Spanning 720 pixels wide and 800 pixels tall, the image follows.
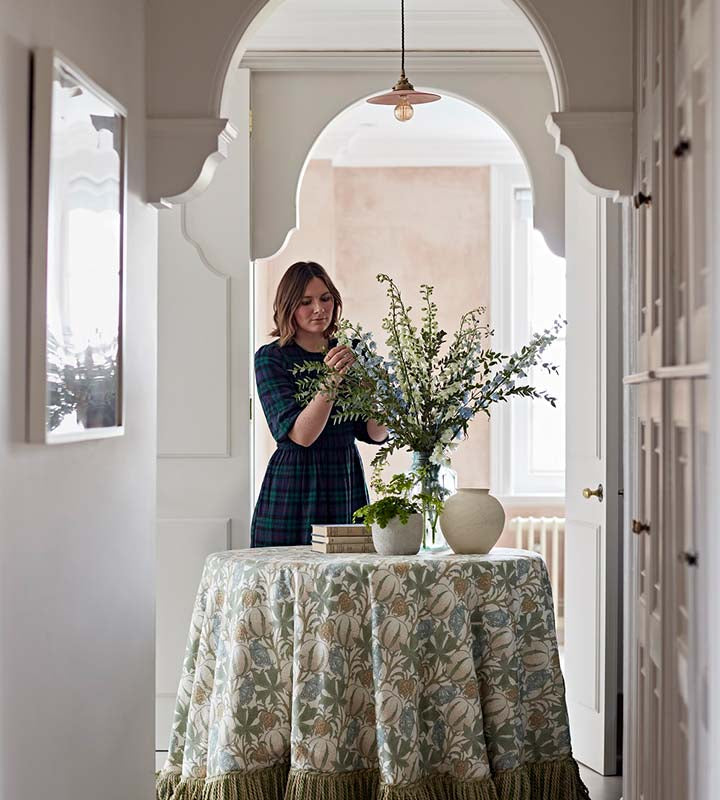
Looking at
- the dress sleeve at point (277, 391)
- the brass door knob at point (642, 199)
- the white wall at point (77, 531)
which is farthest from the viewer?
the dress sleeve at point (277, 391)

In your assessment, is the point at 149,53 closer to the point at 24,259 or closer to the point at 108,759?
the point at 24,259

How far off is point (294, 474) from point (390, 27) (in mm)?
1684

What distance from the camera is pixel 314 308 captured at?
365 centimetres

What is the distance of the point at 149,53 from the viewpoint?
111 inches

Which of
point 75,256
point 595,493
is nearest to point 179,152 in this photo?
point 75,256

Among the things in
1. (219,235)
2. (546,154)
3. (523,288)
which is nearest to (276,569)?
(219,235)

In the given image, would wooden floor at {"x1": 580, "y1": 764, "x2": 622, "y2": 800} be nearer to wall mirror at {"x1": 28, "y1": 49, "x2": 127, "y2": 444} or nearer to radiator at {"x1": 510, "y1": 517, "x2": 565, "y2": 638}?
wall mirror at {"x1": 28, "y1": 49, "x2": 127, "y2": 444}

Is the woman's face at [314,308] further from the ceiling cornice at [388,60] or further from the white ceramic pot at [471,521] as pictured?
the ceiling cornice at [388,60]

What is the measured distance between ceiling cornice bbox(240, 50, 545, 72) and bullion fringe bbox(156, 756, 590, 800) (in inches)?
99.1

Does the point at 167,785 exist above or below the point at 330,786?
below

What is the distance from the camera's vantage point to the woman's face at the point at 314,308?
3646mm

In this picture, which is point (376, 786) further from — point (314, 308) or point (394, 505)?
point (314, 308)

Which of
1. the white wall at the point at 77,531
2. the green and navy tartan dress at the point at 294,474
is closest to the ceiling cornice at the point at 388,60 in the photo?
the green and navy tartan dress at the point at 294,474

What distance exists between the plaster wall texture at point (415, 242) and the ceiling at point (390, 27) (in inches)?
102
